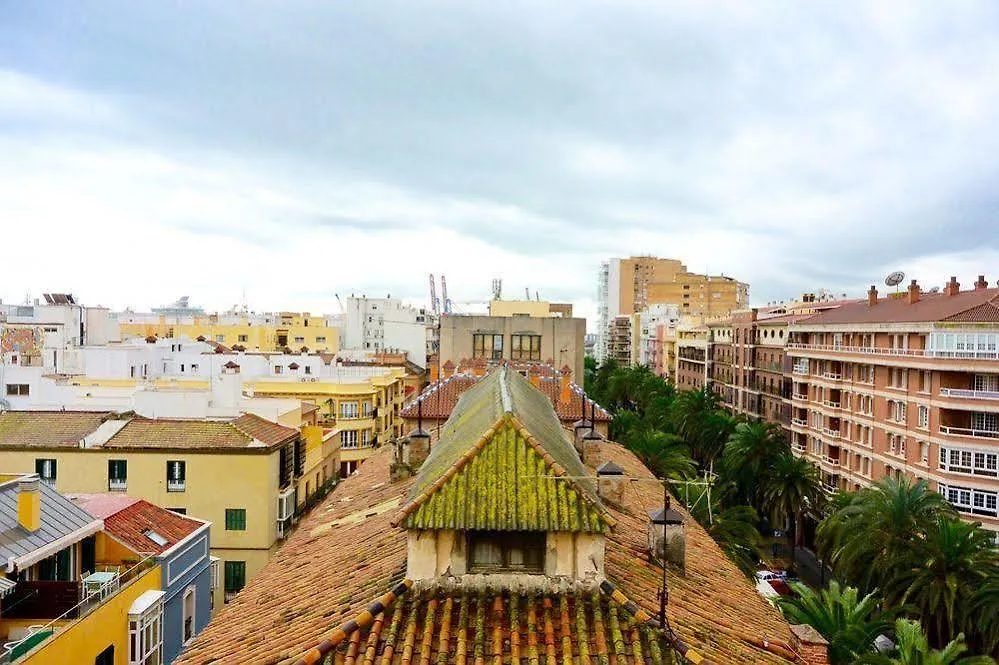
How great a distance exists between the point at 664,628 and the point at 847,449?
45.7 meters

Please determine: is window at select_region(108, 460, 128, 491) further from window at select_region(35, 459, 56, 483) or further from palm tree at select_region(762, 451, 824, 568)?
palm tree at select_region(762, 451, 824, 568)

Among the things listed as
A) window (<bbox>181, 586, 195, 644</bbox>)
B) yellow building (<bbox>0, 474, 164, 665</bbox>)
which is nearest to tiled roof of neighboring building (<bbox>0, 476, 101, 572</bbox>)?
yellow building (<bbox>0, 474, 164, 665</bbox>)

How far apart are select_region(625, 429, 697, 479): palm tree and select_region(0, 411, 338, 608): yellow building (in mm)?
18248

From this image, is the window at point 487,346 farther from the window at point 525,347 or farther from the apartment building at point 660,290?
the apartment building at point 660,290

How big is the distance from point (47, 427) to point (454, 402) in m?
18.5

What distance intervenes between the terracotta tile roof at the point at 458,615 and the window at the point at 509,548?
44 cm

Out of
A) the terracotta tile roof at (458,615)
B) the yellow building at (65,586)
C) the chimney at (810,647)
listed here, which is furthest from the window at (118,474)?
the chimney at (810,647)

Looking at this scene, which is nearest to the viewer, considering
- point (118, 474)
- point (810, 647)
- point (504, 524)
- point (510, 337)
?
point (504, 524)

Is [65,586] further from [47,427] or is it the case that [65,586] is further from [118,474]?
[47,427]

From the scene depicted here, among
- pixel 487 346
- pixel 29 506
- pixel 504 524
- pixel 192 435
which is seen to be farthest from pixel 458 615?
pixel 487 346

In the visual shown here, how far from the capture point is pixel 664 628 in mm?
9875

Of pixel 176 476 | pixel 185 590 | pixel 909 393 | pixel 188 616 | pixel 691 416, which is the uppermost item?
pixel 909 393

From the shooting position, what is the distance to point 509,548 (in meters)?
10.8

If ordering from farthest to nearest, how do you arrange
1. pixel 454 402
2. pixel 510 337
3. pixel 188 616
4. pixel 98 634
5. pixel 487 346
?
pixel 510 337 < pixel 487 346 < pixel 454 402 < pixel 188 616 < pixel 98 634
